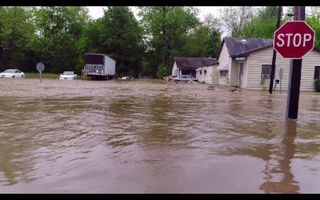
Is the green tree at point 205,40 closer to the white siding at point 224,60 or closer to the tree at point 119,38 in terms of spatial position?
the tree at point 119,38

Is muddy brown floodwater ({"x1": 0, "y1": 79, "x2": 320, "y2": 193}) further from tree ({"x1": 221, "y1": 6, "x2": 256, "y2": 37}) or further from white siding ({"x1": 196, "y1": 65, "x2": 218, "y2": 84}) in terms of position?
tree ({"x1": 221, "y1": 6, "x2": 256, "y2": 37})

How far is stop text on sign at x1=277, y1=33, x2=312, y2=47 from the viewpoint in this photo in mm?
9125

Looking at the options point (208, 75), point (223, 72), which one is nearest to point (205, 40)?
point (208, 75)

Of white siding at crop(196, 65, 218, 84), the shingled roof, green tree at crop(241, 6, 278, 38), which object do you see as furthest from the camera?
green tree at crop(241, 6, 278, 38)

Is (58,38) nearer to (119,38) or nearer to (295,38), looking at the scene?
(119,38)

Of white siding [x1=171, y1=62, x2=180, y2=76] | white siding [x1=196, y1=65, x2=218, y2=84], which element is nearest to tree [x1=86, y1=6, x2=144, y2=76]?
white siding [x1=171, y1=62, x2=180, y2=76]

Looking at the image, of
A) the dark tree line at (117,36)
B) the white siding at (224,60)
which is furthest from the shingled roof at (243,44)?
the dark tree line at (117,36)

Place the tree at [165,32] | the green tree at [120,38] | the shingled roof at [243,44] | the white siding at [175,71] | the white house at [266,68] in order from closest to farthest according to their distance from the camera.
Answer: the white house at [266,68], the shingled roof at [243,44], the white siding at [175,71], the green tree at [120,38], the tree at [165,32]

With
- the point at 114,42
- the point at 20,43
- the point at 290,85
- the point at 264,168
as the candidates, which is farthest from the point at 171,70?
the point at 264,168

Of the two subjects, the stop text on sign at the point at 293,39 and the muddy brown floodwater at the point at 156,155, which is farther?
the stop text on sign at the point at 293,39

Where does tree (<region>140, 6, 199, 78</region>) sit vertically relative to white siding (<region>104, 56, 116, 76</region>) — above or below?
above

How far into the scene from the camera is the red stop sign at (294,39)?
9133 mm

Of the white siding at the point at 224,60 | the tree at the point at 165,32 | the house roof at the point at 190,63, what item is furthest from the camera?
the tree at the point at 165,32

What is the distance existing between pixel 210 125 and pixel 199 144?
Result: 268cm
